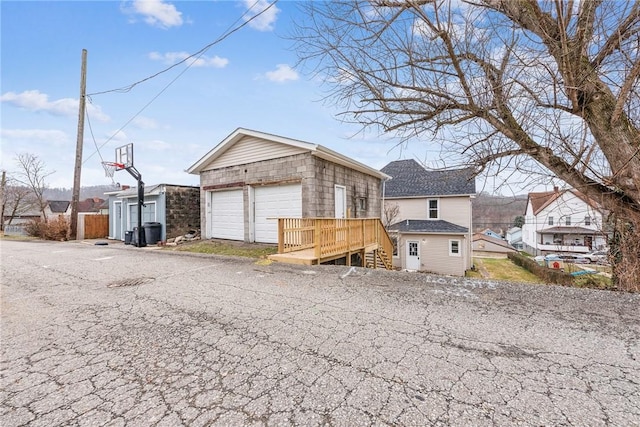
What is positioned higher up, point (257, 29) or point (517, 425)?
point (257, 29)

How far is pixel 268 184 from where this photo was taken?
9797 millimetres

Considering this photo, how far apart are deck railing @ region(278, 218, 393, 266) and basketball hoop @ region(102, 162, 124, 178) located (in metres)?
9.42

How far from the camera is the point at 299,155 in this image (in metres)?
9.00

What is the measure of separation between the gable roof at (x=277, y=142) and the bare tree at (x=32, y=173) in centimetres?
2511

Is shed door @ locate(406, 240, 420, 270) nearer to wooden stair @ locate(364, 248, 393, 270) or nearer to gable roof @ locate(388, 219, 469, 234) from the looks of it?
gable roof @ locate(388, 219, 469, 234)

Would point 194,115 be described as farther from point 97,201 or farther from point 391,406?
point 97,201

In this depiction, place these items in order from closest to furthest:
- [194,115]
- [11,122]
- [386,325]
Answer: [386,325] → [194,115] → [11,122]

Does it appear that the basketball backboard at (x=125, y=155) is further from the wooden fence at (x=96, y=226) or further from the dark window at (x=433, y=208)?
the dark window at (x=433, y=208)

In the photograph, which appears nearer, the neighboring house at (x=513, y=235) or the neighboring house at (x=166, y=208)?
the neighboring house at (x=166, y=208)

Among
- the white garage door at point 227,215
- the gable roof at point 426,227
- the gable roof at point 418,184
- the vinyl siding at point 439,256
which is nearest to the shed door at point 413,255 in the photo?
the vinyl siding at point 439,256

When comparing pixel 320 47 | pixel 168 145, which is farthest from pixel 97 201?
pixel 320 47

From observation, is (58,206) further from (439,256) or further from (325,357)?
(325,357)

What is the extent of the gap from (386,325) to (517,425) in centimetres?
146

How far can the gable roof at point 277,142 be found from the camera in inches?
345
